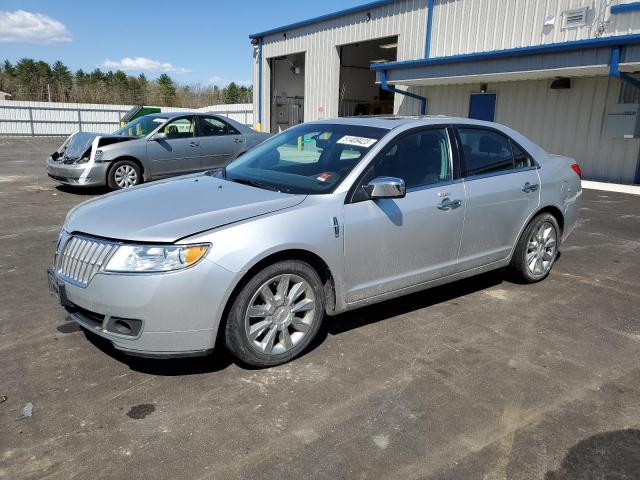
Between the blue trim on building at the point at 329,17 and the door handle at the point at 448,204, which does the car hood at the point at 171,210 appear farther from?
the blue trim on building at the point at 329,17

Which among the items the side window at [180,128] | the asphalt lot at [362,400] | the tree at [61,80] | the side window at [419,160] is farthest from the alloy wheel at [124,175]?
the tree at [61,80]

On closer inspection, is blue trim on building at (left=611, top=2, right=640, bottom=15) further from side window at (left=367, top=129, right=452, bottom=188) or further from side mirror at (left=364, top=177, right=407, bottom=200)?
side mirror at (left=364, top=177, right=407, bottom=200)

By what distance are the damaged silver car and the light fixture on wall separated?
913 centimetres

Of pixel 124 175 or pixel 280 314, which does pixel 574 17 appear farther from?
pixel 280 314

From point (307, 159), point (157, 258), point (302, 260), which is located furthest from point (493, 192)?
point (157, 258)

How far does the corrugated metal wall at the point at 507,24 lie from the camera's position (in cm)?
1355

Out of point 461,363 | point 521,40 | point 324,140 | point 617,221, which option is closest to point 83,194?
point 324,140

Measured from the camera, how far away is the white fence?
3128cm

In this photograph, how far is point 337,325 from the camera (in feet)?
13.9

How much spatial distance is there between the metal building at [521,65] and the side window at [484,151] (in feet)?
28.5

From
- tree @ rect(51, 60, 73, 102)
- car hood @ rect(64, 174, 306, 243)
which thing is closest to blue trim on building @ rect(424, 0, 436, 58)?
car hood @ rect(64, 174, 306, 243)

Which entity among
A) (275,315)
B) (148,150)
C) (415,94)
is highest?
(415,94)

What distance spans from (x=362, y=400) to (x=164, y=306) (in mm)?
1281

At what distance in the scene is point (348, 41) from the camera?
2117cm
